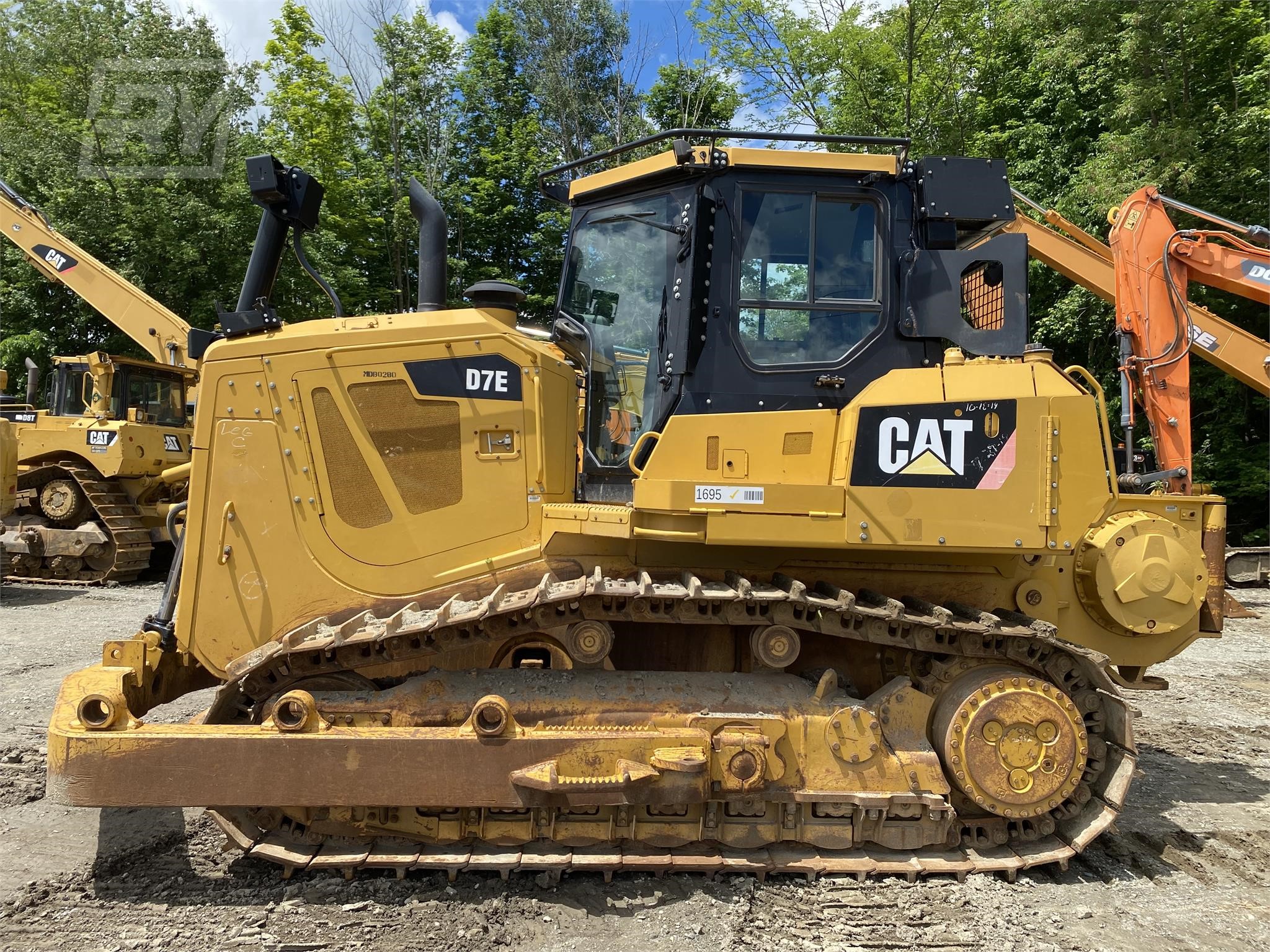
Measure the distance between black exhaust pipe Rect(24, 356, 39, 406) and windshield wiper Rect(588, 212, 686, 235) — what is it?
12.7m

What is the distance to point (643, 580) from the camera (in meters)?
3.44

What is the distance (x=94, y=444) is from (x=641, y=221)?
11.7 meters

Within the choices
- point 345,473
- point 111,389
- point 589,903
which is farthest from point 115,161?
point 589,903

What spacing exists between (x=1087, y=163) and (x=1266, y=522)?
7.32m

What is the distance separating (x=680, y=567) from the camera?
389 centimetres

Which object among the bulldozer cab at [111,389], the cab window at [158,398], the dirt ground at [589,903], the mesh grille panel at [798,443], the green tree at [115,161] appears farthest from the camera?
the green tree at [115,161]

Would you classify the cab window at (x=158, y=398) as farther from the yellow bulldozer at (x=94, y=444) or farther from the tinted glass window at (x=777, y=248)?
the tinted glass window at (x=777, y=248)

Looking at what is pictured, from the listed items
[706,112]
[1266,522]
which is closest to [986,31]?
[706,112]

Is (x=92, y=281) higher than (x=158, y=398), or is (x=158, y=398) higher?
(x=92, y=281)

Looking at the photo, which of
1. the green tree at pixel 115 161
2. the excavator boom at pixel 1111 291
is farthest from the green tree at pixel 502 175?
the excavator boom at pixel 1111 291

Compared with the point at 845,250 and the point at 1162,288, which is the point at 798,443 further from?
the point at 1162,288

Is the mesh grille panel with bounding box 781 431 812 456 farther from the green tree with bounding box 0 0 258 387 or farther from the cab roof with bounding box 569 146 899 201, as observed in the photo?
the green tree with bounding box 0 0 258 387

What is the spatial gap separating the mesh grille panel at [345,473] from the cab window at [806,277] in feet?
6.23

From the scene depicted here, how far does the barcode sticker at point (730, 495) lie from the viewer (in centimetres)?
352
